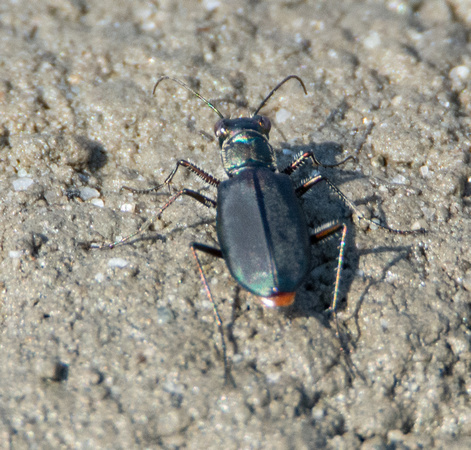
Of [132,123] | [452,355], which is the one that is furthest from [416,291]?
[132,123]

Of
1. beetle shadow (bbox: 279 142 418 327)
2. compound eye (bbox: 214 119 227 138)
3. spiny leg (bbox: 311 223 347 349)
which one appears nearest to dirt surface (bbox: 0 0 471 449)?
beetle shadow (bbox: 279 142 418 327)

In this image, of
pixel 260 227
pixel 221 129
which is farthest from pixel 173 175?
pixel 260 227

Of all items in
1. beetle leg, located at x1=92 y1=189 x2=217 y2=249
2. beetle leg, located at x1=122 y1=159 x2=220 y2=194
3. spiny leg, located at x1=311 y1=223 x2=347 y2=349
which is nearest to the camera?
spiny leg, located at x1=311 y1=223 x2=347 y2=349

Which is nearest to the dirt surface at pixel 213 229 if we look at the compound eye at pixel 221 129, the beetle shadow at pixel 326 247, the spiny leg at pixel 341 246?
the beetle shadow at pixel 326 247

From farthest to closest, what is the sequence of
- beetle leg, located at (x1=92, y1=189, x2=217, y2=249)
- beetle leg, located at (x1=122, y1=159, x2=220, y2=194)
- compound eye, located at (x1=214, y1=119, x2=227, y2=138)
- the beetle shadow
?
compound eye, located at (x1=214, y1=119, x2=227, y2=138) → beetle leg, located at (x1=122, y1=159, x2=220, y2=194) → beetle leg, located at (x1=92, y1=189, x2=217, y2=249) → the beetle shadow

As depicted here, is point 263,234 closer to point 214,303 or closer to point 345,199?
point 214,303

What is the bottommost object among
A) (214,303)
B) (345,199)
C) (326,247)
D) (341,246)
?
(214,303)

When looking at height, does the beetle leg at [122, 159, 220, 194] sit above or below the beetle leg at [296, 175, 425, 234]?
below

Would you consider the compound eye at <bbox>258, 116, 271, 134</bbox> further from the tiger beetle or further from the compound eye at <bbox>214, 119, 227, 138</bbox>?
the compound eye at <bbox>214, 119, 227, 138</bbox>
